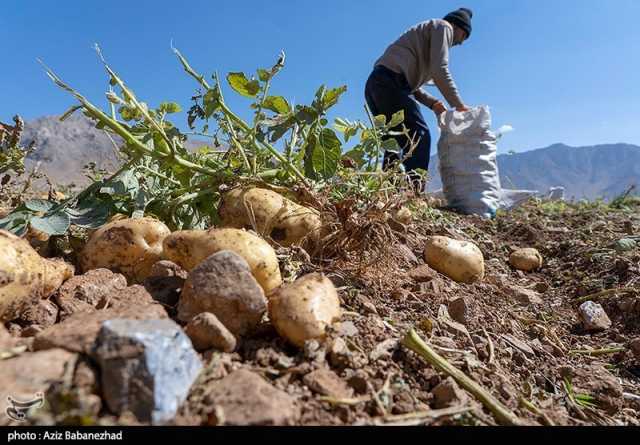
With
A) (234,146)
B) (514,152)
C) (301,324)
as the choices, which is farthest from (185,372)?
(514,152)

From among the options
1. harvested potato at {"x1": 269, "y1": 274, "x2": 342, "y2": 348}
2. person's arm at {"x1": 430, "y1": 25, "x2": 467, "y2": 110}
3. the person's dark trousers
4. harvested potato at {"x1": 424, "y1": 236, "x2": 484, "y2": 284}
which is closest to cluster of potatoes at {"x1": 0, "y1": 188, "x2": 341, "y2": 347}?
harvested potato at {"x1": 269, "y1": 274, "x2": 342, "y2": 348}

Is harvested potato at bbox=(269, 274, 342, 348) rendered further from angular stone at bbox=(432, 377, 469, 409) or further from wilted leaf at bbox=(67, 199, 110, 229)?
wilted leaf at bbox=(67, 199, 110, 229)

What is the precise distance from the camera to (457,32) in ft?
15.0

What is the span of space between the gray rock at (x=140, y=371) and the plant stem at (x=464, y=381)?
0.53m

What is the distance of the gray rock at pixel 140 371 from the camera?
710 millimetres

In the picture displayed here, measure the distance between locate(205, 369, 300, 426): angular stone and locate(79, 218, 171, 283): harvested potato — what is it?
75 centimetres

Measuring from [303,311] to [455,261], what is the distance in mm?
1087

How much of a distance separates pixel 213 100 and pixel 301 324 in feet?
3.27

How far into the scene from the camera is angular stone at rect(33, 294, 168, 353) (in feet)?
2.59

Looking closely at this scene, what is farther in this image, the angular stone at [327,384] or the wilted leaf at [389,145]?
the wilted leaf at [389,145]

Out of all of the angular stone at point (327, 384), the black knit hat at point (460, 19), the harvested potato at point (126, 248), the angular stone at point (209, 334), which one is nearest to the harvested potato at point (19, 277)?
the harvested potato at point (126, 248)

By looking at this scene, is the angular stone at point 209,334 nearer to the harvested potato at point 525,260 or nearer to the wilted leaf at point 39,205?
the wilted leaf at point 39,205

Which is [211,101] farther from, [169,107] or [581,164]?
[581,164]

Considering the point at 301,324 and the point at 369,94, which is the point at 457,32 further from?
the point at 301,324
